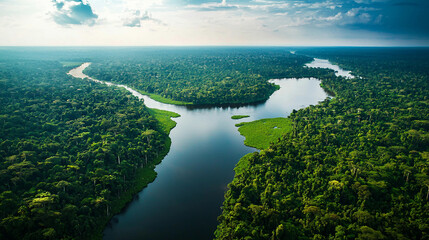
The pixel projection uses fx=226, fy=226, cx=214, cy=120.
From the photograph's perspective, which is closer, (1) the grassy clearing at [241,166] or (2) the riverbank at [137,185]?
(2) the riverbank at [137,185]

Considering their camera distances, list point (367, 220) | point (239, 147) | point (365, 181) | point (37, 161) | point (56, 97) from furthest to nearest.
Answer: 1. point (56, 97)
2. point (239, 147)
3. point (37, 161)
4. point (365, 181)
5. point (367, 220)

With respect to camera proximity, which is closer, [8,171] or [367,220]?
[367,220]

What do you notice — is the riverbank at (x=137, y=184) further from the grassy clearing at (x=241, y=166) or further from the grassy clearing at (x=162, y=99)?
the grassy clearing at (x=162, y=99)

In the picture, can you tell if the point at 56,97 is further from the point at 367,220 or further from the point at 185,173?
the point at 367,220

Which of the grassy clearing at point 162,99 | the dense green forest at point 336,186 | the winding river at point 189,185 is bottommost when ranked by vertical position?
→ the winding river at point 189,185

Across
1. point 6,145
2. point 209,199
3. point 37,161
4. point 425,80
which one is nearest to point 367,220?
point 209,199

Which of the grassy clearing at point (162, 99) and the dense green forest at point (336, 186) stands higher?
the grassy clearing at point (162, 99)

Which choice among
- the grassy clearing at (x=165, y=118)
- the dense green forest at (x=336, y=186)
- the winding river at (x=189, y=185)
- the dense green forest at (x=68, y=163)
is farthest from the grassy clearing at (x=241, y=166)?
the grassy clearing at (x=165, y=118)

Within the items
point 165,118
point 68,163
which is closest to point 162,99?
point 165,118
